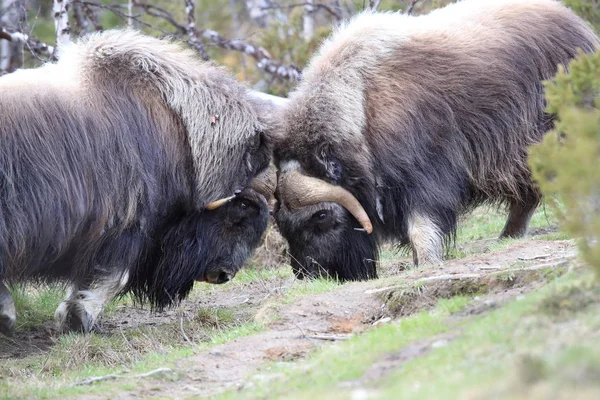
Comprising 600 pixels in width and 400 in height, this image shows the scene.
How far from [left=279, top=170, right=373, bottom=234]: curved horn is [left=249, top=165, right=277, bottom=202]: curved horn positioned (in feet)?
0.34

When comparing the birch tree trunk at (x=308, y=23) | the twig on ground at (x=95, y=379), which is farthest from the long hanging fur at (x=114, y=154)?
the birch tree trunk at (x=308, y=23)

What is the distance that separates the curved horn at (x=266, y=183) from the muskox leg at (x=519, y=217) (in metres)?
1.58

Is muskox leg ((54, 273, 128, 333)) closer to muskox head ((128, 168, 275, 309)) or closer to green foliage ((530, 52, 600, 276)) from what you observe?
muskox head ((128, 168, 275, 309))

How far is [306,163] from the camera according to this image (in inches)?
223

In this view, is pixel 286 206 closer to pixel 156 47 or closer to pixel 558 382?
pixel 156 47

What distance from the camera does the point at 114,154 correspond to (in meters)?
4.82

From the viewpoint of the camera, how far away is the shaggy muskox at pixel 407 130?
5.47m

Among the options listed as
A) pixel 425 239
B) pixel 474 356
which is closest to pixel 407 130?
pixel 425 239

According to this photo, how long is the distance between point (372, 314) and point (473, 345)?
1.47m

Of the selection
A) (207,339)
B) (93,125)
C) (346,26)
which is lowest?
(207,339)

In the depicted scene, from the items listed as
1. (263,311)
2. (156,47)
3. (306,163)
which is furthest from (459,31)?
(263,311)

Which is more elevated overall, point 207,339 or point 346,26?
point 346,26

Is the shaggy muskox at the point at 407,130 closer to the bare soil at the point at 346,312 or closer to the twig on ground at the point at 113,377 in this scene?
the bare soil at the point at 346,312

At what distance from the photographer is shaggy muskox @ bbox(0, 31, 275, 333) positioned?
4543 mm
